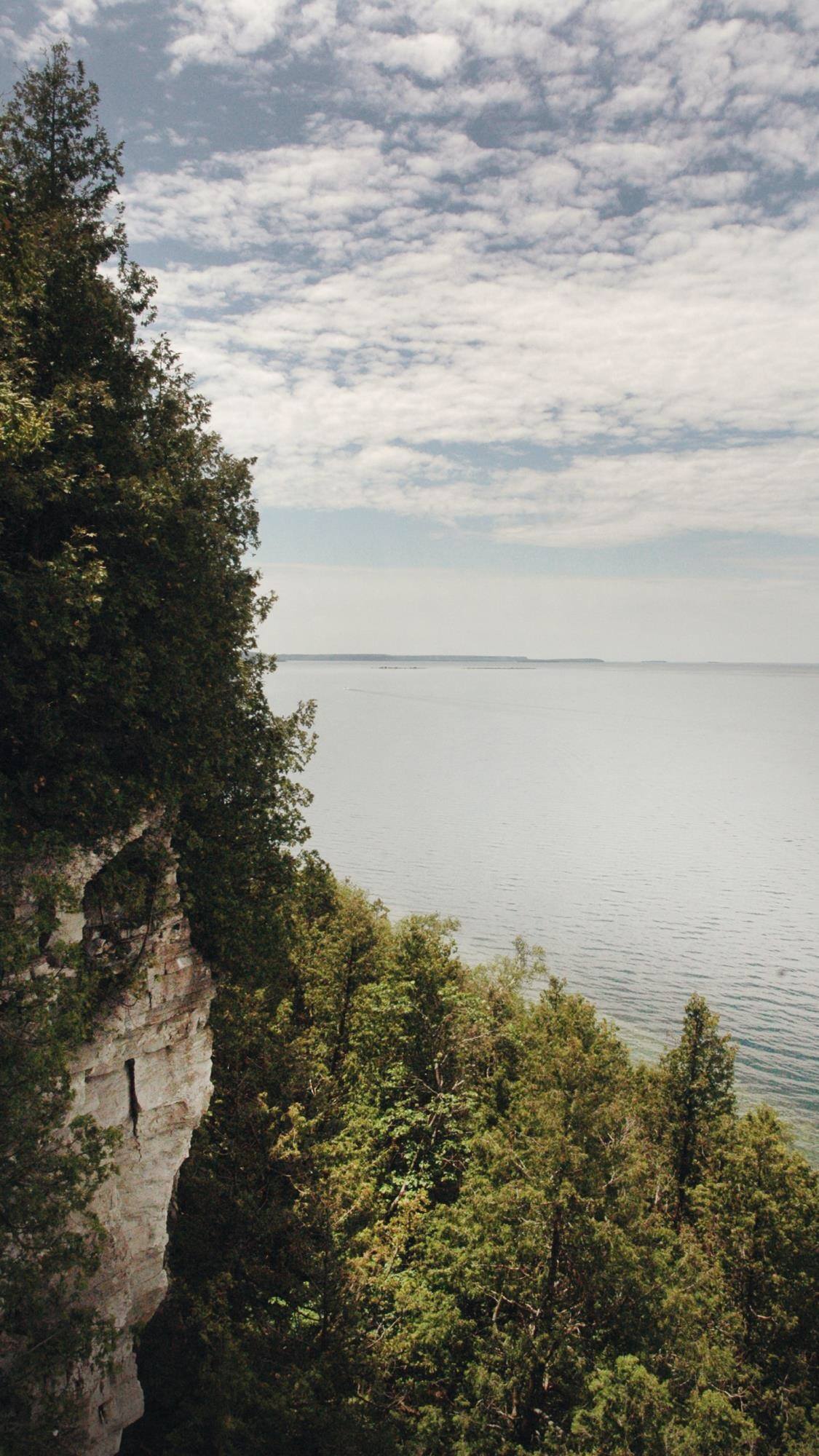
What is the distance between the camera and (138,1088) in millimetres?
16562

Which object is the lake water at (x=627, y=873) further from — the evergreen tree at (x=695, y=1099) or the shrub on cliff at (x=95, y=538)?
the shrub on cliff at (x=95, y=538)

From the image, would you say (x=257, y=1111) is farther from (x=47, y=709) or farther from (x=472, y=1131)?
(x=47, y=709)

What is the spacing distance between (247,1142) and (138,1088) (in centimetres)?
966

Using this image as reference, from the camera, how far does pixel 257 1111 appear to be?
23.8 meters

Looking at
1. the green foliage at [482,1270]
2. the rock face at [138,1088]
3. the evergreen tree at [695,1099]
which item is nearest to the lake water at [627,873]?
the evergreen tree at [695,1099]

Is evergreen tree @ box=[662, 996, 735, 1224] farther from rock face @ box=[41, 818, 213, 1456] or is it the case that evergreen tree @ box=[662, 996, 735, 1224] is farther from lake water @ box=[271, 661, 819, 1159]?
rock face @ box=[41, 818, 213, 1456]

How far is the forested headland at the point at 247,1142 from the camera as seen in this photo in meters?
11.8

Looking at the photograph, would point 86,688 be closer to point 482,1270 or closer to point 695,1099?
point 482,1270

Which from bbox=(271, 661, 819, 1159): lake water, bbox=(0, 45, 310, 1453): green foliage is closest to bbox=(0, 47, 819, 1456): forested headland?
bbox=(0, 45, 310, 1453): green foliage

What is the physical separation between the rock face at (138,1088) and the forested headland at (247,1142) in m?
0.70

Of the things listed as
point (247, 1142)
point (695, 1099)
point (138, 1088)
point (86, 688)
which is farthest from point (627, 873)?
point (86, 688)

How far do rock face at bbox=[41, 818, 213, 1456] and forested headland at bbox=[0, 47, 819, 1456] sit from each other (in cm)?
70

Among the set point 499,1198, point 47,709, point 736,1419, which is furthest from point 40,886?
Answer: point 736,1419

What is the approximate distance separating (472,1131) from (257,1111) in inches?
329
